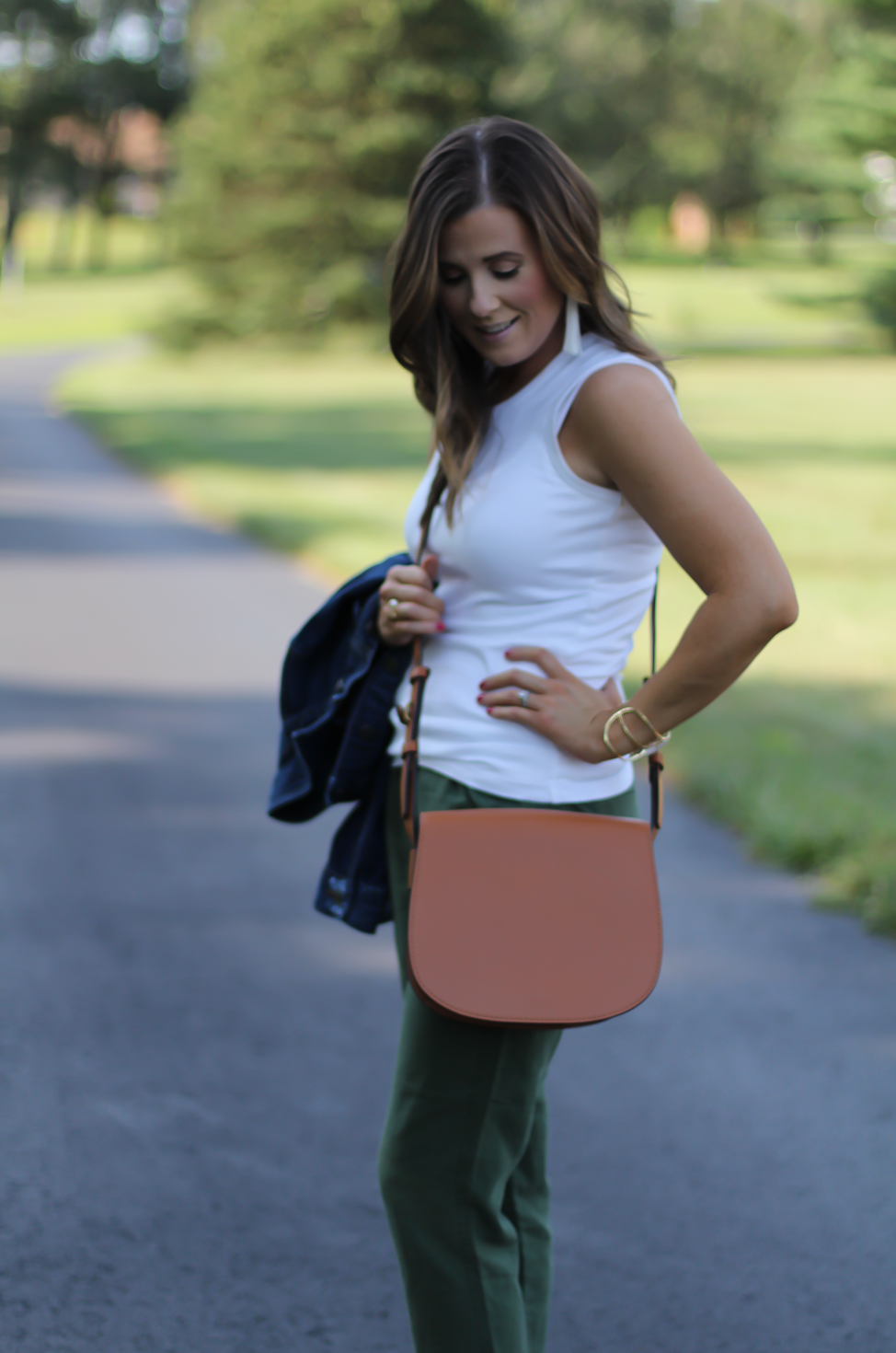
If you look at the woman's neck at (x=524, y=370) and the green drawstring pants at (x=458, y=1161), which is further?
the woman's neck at (x=524, y=370)

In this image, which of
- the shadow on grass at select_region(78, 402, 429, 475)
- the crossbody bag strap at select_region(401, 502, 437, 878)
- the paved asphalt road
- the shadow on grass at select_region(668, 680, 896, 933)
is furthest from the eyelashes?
the shadow on grass at select_region(78, 402, 429, 475)

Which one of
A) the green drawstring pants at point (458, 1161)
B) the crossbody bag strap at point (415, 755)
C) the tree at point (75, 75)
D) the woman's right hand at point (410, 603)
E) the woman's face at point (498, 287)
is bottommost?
the green drawstring pants at point (458, 1161)

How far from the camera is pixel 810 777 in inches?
232

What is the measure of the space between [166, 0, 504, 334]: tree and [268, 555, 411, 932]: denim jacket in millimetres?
36221

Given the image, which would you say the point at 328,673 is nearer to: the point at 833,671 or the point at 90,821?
the point at 90,821

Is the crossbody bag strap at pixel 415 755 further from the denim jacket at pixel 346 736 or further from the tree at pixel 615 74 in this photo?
the tree at pixel 615 74

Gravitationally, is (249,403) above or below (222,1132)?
above

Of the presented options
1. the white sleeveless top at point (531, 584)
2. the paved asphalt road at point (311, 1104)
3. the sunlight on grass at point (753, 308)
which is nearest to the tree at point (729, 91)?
the sunlight on grass at point (753, 308)

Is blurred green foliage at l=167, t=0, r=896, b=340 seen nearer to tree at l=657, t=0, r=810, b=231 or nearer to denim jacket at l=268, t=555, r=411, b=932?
tree at l=657, t=0, r=810, b=231

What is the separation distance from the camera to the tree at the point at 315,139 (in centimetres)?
3719

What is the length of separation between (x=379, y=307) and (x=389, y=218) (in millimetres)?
2424

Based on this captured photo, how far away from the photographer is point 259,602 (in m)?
9.35

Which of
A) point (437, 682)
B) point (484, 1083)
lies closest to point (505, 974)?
point (484, 1083)

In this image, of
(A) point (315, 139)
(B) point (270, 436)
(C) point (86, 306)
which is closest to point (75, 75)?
(C) point (86, 306)
